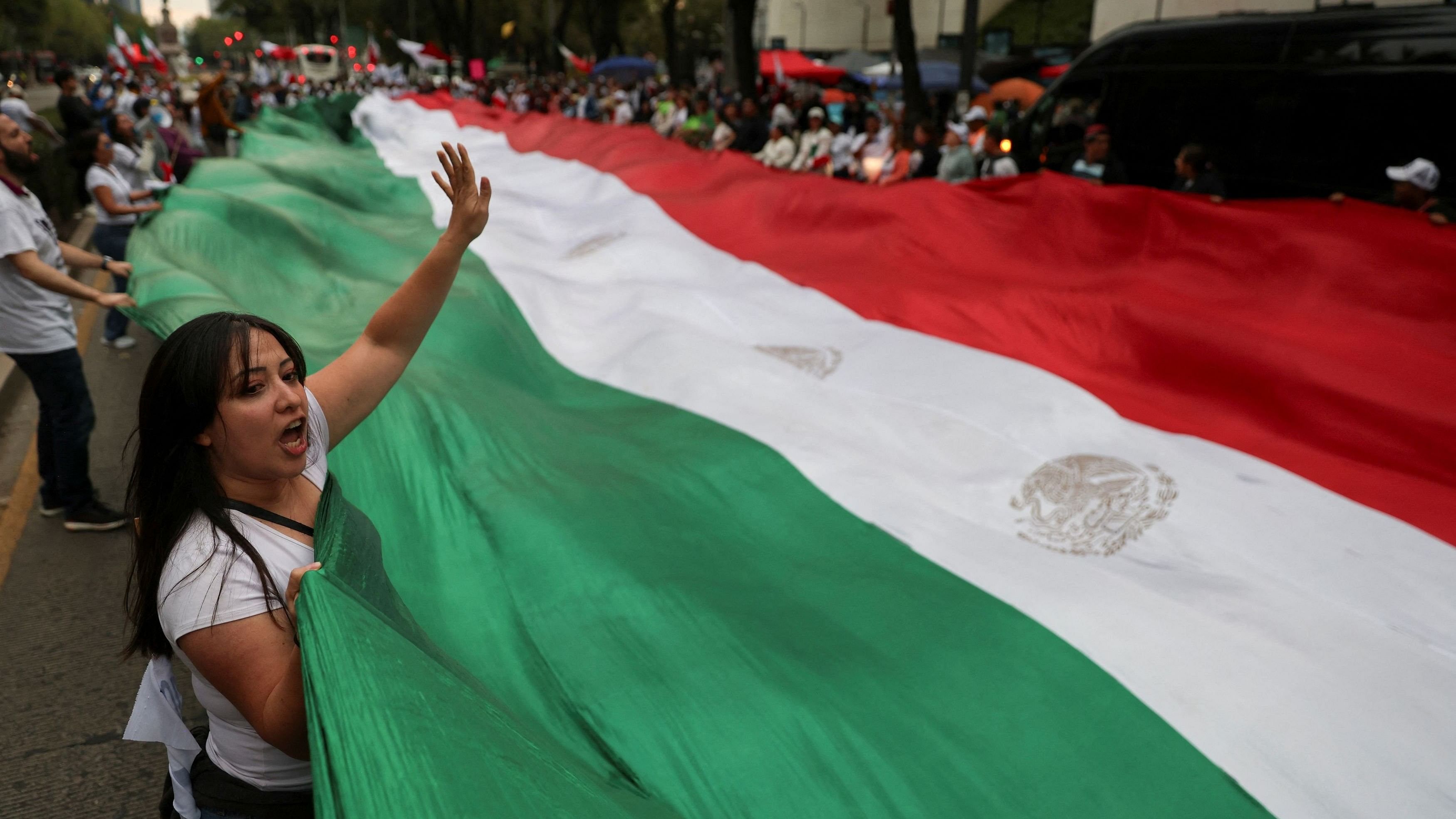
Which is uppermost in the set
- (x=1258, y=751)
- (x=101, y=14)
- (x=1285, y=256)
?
(x=101, y=14)

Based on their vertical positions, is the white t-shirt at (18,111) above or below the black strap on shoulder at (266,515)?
above

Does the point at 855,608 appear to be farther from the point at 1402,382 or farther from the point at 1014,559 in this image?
the point at 1402,382

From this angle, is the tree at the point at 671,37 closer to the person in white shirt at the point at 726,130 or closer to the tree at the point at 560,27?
the tree at the point at 560,27

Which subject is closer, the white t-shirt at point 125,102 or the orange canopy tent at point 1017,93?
the white t-shirt at point 125,102

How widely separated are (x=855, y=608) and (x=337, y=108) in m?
18.4

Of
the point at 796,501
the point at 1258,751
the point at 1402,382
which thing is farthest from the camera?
the point at 1402,382

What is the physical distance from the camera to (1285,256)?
4.96 m

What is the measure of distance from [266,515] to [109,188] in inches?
245

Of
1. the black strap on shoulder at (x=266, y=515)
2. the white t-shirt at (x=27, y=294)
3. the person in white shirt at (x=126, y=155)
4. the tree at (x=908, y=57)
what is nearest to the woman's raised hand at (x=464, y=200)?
the black strap on shoulder at (x=266, y=515)

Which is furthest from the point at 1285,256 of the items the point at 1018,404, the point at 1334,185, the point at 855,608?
the point at 855,608

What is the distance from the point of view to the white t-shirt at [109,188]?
661cm

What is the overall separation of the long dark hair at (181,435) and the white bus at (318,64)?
55.9 metres

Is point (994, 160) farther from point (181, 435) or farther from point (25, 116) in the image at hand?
point (25, 116)

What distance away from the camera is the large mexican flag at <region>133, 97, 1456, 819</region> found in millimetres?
2268
